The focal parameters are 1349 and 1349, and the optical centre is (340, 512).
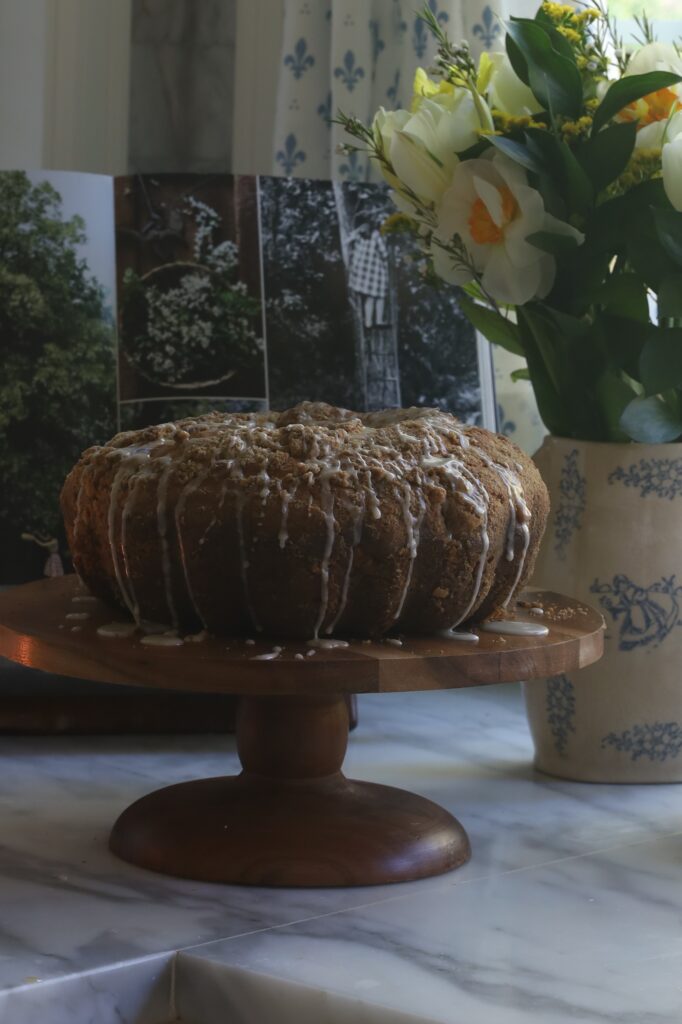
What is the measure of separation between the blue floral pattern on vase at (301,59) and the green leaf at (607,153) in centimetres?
65

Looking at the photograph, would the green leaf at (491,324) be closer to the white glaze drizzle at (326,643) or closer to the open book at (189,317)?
the open book at (189,317)

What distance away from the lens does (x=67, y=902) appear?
748 millimetres

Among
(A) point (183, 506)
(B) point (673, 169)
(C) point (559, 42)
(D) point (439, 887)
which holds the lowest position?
(D) point (439, 887)

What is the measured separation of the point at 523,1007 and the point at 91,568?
→ 362mm

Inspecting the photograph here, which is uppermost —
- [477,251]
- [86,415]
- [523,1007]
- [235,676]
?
[477,251]

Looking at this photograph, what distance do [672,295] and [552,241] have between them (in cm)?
9

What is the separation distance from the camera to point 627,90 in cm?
93

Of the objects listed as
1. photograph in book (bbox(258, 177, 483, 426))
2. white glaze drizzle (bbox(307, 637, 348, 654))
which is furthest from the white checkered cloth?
white glaze drizzle (bbox(307, 637, 348, 654))

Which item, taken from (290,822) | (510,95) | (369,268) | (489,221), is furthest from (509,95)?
(290,822)

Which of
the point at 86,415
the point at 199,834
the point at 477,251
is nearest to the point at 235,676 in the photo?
the point at 199,834

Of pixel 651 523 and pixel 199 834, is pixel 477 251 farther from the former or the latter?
pixel 199 834

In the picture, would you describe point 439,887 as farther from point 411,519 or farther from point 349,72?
point 349,72

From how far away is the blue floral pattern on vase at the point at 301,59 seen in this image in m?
1.51

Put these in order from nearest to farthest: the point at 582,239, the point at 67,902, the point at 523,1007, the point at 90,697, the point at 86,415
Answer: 1. the point at 523,1007
2. the point at 67,902
3. the point at 582,239
4. the point at 90,697
5. the point at 86,415
